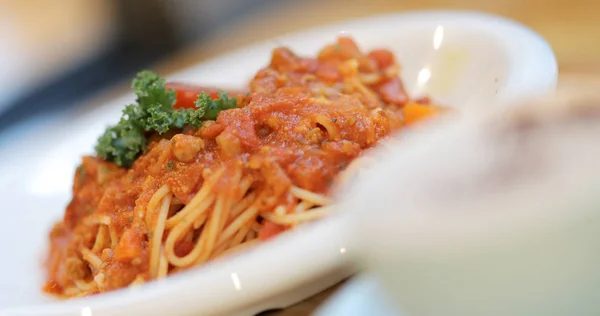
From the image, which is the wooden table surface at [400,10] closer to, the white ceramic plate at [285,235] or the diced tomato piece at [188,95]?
the white ceramic plate at [285,235]

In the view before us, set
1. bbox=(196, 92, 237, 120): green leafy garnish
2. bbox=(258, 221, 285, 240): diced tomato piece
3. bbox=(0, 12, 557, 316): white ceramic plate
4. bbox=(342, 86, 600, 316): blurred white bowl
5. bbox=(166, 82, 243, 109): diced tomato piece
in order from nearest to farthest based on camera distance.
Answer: bbox=(342, 86, 600, 316): blurred white bowl < bbox=(0, 12, 557, 316): white ceramic plate < bbox=(258, 221, 285, 240): diced tomato piece < bbox=(196, 92, 237, 120): green leafy garnish < bbox=(166, 82, 243, 109): diced tomato piece

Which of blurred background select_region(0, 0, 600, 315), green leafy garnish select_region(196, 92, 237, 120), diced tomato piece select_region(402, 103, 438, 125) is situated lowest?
diced tomato piece select_region(402, 103, 438, 125)

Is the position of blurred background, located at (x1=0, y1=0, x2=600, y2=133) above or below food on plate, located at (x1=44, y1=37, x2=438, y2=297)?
above

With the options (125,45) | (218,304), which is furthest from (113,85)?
(218,304)

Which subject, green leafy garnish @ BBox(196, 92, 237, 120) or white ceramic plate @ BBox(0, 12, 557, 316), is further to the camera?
green leafy garnish @ BBox(196, 92, 237, 120)

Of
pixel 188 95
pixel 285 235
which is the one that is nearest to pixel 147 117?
pixel 188 95

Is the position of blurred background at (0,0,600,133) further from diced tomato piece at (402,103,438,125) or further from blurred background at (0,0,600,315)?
diced tomato piece at (402,103,438,125)

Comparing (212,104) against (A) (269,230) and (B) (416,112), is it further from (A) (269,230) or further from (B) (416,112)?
(B) (416,112)

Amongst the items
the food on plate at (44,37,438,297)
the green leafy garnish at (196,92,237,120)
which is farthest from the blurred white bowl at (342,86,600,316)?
the green leafy garnish at (196,92,237,120)
